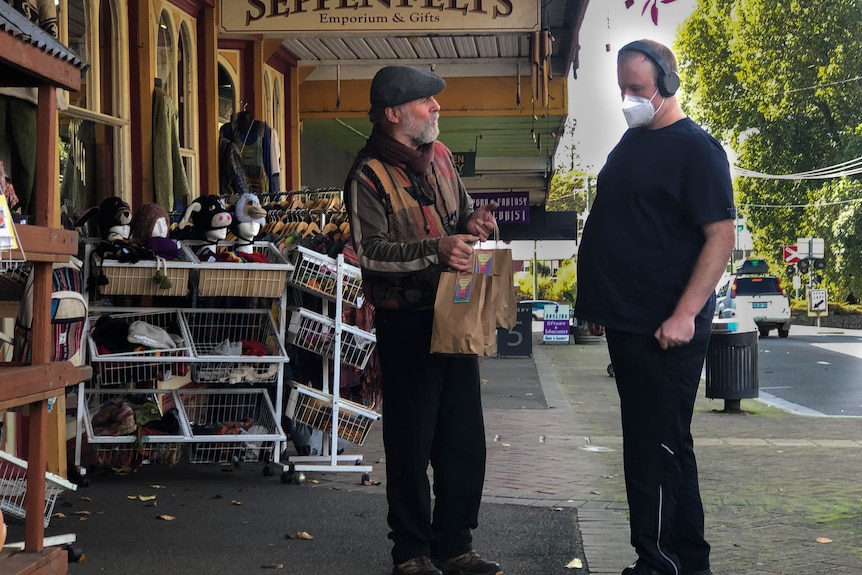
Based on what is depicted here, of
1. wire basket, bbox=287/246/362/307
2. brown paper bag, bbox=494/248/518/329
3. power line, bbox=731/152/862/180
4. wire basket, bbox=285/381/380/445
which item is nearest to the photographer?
brown paper bag, bbox=494/248/518/329

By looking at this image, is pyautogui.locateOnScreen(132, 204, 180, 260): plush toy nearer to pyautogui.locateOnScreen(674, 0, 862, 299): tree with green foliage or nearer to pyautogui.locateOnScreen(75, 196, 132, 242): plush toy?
pyautogui.locateOnScreen(75, 196, 132, 242): plush toy

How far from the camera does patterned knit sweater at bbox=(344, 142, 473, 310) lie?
4711mm

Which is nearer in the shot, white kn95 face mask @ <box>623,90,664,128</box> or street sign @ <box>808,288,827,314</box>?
white kn95 face mask @ <box>623,90,664,128</box>

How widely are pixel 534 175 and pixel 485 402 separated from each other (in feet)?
48.3

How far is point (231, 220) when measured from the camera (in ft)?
24.8

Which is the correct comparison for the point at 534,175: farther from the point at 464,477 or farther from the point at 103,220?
the point at 464,477

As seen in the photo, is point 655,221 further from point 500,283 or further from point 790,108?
point 790,108

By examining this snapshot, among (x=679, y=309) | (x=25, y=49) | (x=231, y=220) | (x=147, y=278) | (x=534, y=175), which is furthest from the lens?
(x=534, y=175)

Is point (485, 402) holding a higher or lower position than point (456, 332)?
lower

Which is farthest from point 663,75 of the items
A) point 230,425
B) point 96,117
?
point 96,117

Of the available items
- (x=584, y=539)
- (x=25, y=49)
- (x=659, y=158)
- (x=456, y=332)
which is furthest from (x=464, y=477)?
(x=25, y=49)

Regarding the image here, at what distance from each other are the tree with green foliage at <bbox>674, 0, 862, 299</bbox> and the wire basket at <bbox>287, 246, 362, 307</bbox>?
1427 inches

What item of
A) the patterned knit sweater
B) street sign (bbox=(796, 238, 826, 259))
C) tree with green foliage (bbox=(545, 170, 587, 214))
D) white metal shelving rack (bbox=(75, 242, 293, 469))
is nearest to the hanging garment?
white metal shelving rack (bbox=(75, 242, 293, 469))

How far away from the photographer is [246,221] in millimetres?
7562
